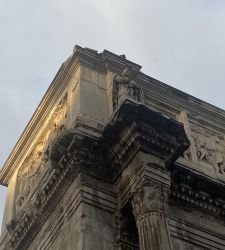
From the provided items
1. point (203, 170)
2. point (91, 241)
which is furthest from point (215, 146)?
point (91, 241)

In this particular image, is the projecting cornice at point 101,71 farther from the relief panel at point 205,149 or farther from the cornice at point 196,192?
the cornice at point 196,192

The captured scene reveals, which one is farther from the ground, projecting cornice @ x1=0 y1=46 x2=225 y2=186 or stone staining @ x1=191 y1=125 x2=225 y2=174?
projecting cornice @ x1=0 y1=46 x2=225 y2=186

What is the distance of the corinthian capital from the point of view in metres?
10.2

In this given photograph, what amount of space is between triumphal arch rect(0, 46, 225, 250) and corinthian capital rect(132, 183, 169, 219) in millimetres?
18

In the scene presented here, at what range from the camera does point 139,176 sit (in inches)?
428

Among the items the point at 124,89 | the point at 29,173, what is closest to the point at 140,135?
the point at 124,89

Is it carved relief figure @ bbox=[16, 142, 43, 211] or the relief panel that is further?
carved relief figure @ bbox=[16, 142, 43, 211]

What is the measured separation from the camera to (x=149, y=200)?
10.3m

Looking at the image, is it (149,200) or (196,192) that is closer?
(149,200)

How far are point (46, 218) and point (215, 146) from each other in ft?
17.3

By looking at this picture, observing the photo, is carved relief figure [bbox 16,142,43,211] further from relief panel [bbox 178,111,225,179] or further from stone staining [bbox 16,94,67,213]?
relief panel [bbox 178,111,225,179]

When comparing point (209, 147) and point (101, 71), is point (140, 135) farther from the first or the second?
point (209, 147)

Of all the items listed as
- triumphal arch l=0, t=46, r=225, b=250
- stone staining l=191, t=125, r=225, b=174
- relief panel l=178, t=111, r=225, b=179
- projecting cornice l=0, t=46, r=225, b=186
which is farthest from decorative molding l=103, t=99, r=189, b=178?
projecting cornice l=0, t=46, r=225, b=186

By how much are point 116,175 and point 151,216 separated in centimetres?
190
